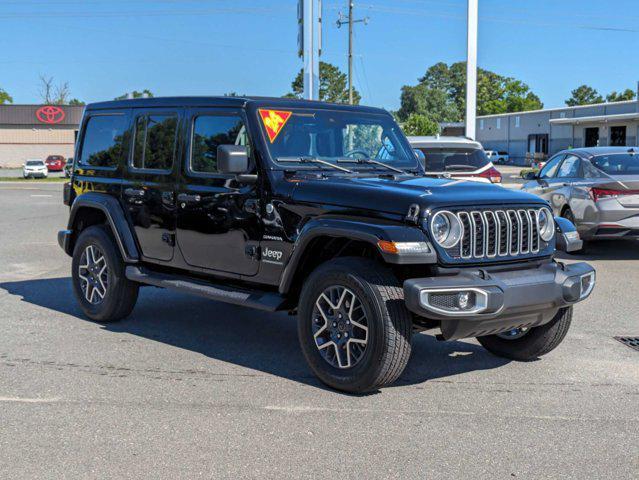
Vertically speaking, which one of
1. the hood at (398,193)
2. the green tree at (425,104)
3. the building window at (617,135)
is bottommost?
the hood at (398,193)

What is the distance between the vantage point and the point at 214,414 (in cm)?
501

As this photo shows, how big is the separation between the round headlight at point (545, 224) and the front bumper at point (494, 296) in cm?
20

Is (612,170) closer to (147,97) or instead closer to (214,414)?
(147,97)

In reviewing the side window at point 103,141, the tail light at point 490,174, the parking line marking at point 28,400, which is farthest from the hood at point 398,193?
the tail light at point 490,174

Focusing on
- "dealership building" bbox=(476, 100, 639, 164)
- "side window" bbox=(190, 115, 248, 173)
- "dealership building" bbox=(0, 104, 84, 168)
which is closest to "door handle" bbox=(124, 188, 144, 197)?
"side window" bbox=(190, 115, 248, 173)

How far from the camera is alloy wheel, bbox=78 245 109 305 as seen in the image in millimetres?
7508

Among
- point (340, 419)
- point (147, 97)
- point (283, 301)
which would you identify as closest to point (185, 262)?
point (283, 301)

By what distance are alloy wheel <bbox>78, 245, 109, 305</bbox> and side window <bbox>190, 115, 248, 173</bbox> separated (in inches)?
57.4

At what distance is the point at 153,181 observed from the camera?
23.1 ft

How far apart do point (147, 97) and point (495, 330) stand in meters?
3.95

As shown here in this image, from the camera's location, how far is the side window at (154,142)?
700 cm

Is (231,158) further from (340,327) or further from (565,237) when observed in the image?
(565,237)

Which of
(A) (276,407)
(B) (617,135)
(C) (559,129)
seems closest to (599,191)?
(A) (276,407)

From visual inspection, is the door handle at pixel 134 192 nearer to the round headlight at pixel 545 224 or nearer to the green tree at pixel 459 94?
the round headlight at pixel 545 224
